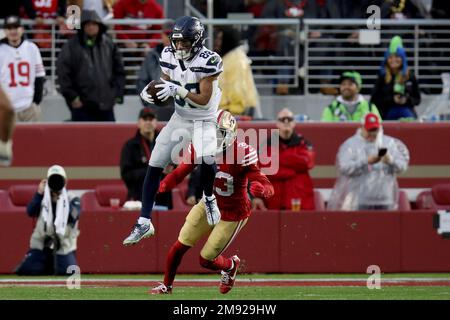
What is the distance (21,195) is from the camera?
1914 cm

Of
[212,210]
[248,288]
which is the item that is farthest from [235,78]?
[212,210]

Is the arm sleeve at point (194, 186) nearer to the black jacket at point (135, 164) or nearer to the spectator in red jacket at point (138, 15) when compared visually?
the black jacket at point (135, 164)

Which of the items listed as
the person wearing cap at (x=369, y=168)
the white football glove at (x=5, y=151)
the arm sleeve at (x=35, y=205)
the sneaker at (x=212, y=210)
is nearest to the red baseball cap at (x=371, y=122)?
the person wearing cap at (x=369, y=168)

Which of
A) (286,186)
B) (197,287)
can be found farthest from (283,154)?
(197,287)

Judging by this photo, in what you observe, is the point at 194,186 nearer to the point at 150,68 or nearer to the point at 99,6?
the point at 150,68

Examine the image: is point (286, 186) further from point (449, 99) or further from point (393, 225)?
point (449, 99)

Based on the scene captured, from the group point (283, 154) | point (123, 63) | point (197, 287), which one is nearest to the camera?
point (197, 287)

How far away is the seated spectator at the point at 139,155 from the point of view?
18453mm

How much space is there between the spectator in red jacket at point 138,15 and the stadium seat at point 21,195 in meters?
2.89

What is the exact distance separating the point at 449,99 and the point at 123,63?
185 inches

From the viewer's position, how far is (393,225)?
1870 centimetres

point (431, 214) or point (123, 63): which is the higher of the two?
point (123, 63)

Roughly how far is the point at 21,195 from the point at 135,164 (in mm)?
1687

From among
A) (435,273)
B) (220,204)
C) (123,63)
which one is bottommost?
→ (435,273)
